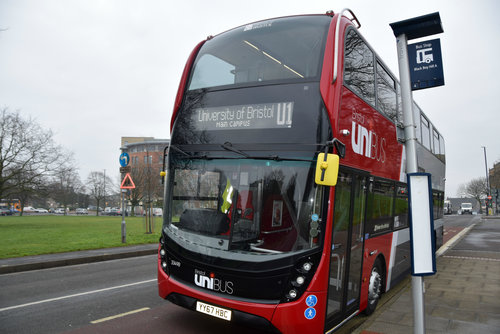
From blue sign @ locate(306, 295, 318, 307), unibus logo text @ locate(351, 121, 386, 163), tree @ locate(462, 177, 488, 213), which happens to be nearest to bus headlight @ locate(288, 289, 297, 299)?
blue sign @ locate(306, 295, 318, 307)

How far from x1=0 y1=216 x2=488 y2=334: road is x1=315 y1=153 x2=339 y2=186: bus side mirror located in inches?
100

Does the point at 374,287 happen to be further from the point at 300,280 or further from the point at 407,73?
the point at 407,73

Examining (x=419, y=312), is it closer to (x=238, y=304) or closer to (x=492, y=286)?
(x=238, y=304)

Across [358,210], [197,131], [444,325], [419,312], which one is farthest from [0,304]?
[444,325]

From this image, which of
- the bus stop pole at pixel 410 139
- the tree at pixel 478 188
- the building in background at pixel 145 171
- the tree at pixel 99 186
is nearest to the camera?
the bus stop pole at pixel 410 139

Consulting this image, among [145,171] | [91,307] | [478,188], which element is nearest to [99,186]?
[145,171]

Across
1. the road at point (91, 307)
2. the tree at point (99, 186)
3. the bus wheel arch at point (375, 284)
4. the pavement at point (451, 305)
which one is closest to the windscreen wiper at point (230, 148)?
the road at point (91, 307)

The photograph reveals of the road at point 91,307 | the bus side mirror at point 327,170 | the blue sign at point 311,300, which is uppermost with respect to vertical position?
the bus side mirror at point 327,170

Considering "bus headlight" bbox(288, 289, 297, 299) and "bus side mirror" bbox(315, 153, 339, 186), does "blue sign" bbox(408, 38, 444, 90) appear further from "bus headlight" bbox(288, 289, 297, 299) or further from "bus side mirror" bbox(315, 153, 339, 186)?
"bus headlight" bbox(288, 289, 297, 299)

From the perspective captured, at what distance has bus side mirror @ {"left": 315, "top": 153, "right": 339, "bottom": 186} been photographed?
12.9ft

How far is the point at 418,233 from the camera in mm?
3430

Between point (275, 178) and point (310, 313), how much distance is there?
5.13ft

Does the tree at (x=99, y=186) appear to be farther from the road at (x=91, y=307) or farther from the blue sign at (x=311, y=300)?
the blue sign at (x=311, y=300)

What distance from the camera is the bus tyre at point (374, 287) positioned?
6.02 m
